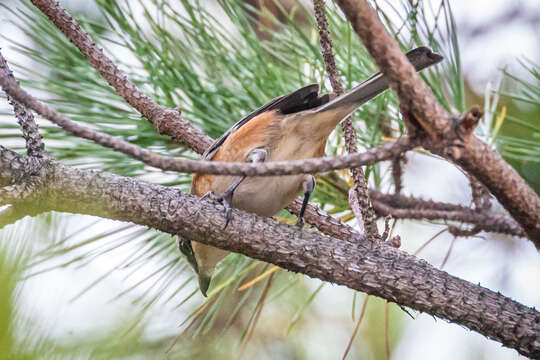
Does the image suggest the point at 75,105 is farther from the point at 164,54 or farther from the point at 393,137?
the point at 393,137

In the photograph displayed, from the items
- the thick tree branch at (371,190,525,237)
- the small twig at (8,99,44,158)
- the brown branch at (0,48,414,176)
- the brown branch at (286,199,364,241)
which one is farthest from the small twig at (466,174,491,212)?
the small twig at (8,99,44,158)

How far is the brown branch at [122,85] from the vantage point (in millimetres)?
1689

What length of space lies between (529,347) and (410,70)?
2.47 feet

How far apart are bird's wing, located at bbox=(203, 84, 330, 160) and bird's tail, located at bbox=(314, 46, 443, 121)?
0.23 ft

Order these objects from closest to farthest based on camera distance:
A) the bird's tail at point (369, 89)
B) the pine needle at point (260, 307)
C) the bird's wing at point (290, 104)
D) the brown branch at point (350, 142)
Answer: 1. the bird's tail at point (369, 89)
2. the brown branch at point (350, 142)
3. the bird's wing at point (290, 104)
4. the pine needle at point (260, 307)

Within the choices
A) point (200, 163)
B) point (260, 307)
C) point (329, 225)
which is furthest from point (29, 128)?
point (260, 307)

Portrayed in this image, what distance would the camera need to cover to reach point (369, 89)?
5.20ft

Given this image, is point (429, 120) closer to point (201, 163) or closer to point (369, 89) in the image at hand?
point (201, 163)

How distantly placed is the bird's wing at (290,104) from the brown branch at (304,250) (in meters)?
0.53

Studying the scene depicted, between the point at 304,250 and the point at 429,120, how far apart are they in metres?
0.57

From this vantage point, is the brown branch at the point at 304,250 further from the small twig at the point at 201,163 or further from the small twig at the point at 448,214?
the small twig at the point at 448,214

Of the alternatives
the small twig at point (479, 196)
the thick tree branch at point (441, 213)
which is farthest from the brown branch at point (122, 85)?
the small twig at point (479, 196)

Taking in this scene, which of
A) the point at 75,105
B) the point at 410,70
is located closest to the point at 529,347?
the point at 410,70

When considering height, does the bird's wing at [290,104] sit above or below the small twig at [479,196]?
above
